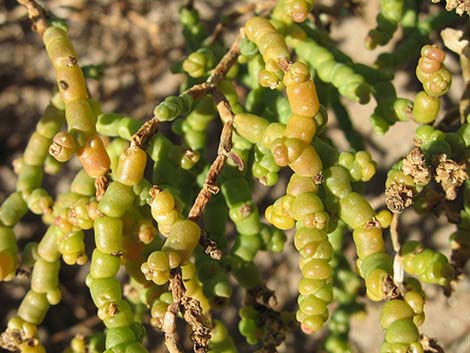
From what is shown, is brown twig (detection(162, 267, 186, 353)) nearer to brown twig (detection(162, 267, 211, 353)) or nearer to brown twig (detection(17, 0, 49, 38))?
brown twig (detection(162, 267, 211, 353))

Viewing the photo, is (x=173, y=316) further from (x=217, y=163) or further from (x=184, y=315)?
(x=217, y=163)

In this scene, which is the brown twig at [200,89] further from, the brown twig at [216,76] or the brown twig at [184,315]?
the brown twig at [184,315]

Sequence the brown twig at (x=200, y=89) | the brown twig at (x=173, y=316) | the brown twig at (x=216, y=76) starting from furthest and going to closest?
the brown twig at (x=216, y=76) → the brown twig at (x=200, y=89) → the brown twig at (x=173, y=316)

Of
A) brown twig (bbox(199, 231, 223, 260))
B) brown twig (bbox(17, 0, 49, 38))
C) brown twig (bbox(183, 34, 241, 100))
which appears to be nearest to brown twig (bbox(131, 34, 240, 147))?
brown twig (bbox(183, 34, 241, 100))

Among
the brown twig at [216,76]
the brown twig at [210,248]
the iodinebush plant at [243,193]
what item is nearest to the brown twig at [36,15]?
the iodinebush plant at [243,193]

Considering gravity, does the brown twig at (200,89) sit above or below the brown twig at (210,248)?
above

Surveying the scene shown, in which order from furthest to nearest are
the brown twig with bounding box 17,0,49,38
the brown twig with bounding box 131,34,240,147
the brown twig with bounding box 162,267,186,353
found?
the brown twig with bounding box 17,0,49,38 < the brown twig with bounding box 131,34,240,147 < the brown twig with bounding box 162,267,186,353

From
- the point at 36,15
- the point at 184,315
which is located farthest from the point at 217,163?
the point at 36,15

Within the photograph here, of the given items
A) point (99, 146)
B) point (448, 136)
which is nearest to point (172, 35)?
point (99, 146)
